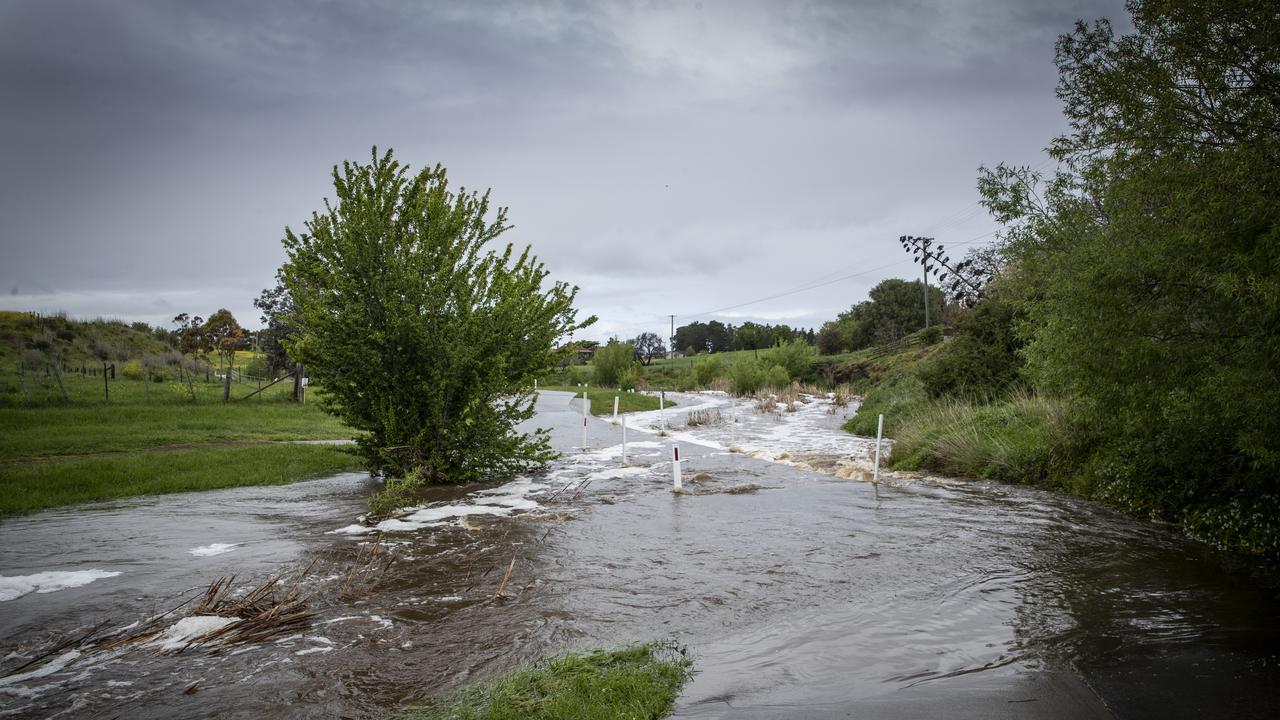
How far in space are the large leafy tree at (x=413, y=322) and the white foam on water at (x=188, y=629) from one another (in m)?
6.87

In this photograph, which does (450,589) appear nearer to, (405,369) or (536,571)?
(536,571)

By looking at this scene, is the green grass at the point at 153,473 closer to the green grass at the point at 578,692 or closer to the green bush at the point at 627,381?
the green grass at the point at 578,692

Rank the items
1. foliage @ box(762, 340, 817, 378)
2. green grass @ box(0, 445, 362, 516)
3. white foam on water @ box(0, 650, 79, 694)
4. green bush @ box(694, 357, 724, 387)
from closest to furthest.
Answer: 1. white foam on water @ box(0, 650, 79, 694)
2. green grass @ box(0, 445, 362, 516)
3. foliage @ box(762, 340, 817, 378)
4. green bush @ box(694, 357, 724, 387)

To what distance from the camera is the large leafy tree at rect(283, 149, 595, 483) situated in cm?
1407

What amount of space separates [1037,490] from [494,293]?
12.3 meters

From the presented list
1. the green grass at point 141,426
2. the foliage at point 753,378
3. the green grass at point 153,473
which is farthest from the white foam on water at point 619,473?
the foliage at point 753,378

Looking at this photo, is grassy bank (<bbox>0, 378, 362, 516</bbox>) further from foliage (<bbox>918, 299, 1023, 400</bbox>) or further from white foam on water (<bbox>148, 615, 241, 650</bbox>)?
foliage (<bbox>918, 299, 1023, 400</bbox>)

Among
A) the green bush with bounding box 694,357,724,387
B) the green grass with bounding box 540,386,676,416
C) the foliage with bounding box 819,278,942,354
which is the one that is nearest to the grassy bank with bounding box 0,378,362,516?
the green grass with bounding box 540,386,676,416

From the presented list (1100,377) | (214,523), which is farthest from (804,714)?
(214,523)

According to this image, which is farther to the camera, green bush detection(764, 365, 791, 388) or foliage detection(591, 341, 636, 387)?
foliage detection(591, 341, 636, 387)

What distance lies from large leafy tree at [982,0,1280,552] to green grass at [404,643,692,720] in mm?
6575

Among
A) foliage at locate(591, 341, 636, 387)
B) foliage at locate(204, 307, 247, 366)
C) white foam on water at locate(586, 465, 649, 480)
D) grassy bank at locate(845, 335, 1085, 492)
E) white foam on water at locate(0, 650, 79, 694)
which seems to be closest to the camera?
white foam on water at locate(0, 650, 79, 694)

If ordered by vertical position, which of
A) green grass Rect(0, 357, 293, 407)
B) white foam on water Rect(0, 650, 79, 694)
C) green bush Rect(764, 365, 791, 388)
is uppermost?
green bush Rect(764, 365, 791, 388)

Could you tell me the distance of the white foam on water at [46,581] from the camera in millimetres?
7996
